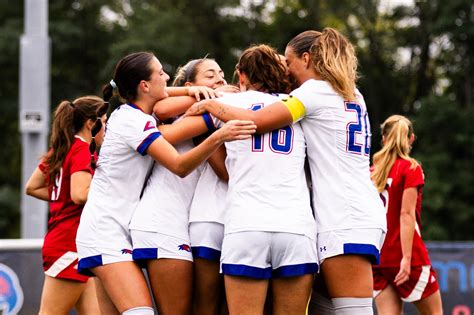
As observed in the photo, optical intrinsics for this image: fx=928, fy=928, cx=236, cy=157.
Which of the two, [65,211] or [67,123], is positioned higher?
[67,123]

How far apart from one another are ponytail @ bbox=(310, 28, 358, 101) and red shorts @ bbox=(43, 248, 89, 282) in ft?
7.61

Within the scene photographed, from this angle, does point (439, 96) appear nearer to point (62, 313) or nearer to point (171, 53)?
point (171, 53)

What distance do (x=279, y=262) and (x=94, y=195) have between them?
44.6 inches

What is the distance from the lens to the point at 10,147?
27.1 meters

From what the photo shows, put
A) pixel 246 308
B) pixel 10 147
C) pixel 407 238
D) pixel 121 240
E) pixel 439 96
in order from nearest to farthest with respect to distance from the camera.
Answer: pixel 246 308 → pixel 121 240 → pixel 407 238 → pixel 439 96 → pixel 10 147

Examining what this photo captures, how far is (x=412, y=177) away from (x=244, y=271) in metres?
2.63

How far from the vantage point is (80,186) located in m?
6.06

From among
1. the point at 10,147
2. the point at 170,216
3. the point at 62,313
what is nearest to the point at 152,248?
the point at 170,216

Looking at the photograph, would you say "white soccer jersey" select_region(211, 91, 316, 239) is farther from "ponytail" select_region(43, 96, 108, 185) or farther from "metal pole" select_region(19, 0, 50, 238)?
"metal pole" select_region(19, 0, 50, 238)

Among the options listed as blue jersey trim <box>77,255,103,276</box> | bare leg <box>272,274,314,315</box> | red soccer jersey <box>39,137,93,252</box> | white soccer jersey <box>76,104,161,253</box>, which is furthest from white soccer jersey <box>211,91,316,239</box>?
red soccer jersey <box>39,137,93,252</box>

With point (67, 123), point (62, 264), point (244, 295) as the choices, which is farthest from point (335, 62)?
point (62, 264)

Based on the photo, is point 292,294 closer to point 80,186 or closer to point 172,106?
point 172,106

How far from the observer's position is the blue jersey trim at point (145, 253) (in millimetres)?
4883

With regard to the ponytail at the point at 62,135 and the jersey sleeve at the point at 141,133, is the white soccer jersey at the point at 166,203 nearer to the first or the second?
the jersey sleeve at the point at 141,133
